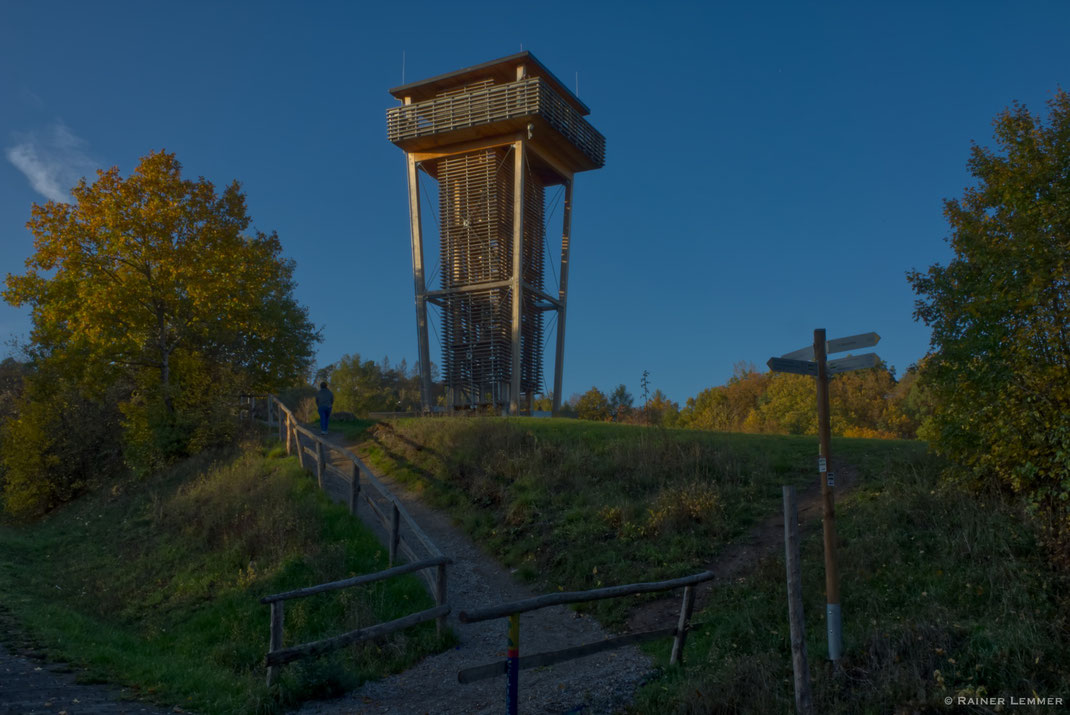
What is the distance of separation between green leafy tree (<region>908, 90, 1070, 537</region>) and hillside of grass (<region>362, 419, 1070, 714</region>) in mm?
766

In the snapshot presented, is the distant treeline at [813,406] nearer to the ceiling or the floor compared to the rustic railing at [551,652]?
nearer to the ceiling

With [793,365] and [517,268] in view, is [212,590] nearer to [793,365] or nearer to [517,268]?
[793,365]

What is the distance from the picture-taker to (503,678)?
28.2 ft

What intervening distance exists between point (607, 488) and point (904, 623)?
750 centimetres

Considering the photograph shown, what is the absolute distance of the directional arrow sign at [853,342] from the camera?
713 centimetres

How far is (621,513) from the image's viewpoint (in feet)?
42.6

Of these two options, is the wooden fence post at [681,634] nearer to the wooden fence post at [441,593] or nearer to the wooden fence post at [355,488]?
the wooden fence post at [441,593]

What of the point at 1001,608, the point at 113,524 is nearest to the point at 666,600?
the point at 1001,608

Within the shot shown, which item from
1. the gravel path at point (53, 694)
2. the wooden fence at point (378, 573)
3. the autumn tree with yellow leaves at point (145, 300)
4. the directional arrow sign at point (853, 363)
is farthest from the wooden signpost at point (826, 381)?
the autumn tree with yellow leaves at point (145, 300)

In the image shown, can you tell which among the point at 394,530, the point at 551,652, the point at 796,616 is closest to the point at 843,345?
the point at 796,616

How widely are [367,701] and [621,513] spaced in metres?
6.02

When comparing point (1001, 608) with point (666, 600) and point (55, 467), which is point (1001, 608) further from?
point (55, 467)

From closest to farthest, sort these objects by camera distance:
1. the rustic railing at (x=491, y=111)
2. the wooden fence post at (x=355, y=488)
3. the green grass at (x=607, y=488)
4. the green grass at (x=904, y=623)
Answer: the green grass at (x=904, y=623), the green grass at (x=607, y=488), the wooden fence post at (x=355, y=488), the rustic railing at (x=491, y=111)

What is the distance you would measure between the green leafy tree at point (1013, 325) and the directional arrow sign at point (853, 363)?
302cm
